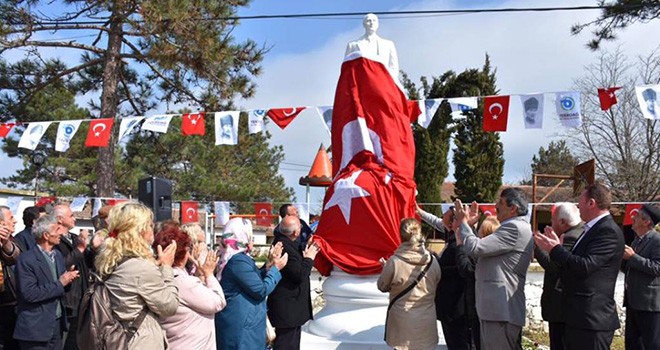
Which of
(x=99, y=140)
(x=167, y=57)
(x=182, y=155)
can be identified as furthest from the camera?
(x=182, y=155)

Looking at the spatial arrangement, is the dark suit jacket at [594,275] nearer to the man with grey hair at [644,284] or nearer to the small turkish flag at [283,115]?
the man with grey hair at [644,284]

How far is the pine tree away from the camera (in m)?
23.8

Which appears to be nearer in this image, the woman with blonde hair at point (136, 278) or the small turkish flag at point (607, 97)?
the woman with blonde hair at point (136, 278)

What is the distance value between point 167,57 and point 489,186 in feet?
45.9

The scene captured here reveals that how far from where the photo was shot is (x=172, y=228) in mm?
3721

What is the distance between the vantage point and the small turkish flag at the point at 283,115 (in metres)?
11.8

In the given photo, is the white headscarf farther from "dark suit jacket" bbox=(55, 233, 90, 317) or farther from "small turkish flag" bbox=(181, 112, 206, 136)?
"small turkish flag" bbox=(181, 112, 206, 136)

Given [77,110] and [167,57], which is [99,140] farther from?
[77,110]

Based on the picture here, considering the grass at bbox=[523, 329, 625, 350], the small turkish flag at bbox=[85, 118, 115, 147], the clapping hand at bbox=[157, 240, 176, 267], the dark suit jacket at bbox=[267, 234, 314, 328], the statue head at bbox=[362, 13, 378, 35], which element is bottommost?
the grass at bbox=[523, 329, 625, 350]

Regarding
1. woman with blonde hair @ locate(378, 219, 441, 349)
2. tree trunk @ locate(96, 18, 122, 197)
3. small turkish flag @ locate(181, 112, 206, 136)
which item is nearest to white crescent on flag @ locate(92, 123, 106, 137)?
small turkish flag @ locate(181, 112, 206, 136)

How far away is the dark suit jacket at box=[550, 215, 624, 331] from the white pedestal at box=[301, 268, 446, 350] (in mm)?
1800

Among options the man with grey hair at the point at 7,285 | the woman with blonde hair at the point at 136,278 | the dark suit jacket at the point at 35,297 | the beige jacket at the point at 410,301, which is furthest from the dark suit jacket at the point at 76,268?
the beige jacket at the point at 410,301

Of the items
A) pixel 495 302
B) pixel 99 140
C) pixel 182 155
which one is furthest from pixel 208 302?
pixel 182 155

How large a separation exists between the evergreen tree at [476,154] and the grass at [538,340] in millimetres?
16181
